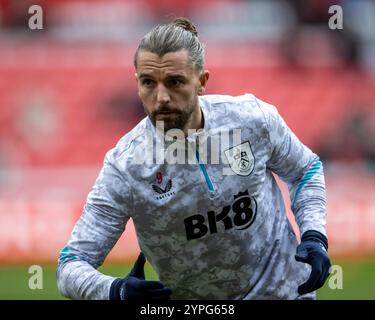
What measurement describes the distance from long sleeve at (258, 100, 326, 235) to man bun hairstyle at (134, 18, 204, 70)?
1.32 feet

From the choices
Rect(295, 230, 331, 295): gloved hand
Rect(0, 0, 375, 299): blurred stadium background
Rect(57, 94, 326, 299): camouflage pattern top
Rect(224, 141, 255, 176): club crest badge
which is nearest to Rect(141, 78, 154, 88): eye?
Rect(57, 94, 326, 299): camouflage pattern top

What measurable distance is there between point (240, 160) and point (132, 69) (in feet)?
30.2

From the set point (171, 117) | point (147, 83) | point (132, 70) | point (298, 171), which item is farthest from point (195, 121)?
point (132, 70)

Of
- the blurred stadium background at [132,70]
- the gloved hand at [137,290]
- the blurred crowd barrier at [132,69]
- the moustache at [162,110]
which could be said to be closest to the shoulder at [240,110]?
the moustache at [162,110]

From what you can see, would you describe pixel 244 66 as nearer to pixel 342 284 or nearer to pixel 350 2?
pixel 350 2

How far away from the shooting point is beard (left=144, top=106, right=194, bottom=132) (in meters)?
4.06

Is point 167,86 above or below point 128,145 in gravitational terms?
above

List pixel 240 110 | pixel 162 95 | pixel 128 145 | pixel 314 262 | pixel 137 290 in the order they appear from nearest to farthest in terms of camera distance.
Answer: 1. pixel 137 290
2. pixel 162 95
3. pixel 314 262
4. pixel 128 145
5. pixel 240 110

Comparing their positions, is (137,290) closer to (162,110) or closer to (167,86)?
(162,110)

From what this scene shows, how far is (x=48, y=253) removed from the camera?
10484mm

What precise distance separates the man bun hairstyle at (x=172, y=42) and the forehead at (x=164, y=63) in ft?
0.06

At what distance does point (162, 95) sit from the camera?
402 centimetres

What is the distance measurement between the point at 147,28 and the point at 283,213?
903 cm

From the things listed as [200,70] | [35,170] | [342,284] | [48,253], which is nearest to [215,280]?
[200,70]
